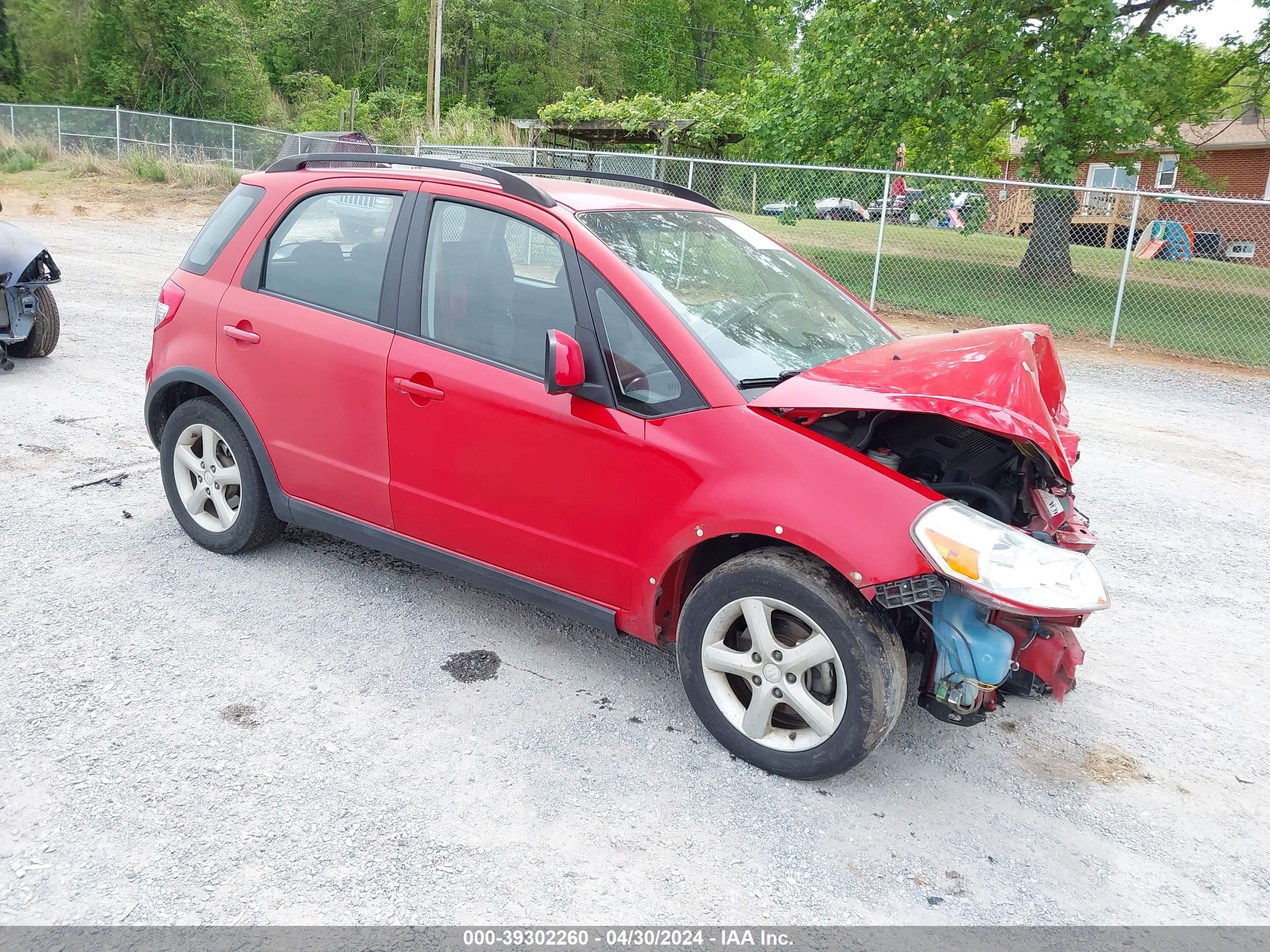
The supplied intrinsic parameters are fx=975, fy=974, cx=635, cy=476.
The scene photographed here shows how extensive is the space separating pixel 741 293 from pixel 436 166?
140 cm

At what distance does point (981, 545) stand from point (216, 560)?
11.7 feet

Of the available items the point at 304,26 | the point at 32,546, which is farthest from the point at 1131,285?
the point at 304,26

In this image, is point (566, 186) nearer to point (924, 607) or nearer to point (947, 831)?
point (924, 607)

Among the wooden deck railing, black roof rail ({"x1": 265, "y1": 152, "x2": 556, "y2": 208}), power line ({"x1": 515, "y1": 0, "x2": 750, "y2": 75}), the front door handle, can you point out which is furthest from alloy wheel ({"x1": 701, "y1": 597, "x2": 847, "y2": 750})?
power line ({"x1": 515, "y1": 0, "x2": 750, "y2": 75})

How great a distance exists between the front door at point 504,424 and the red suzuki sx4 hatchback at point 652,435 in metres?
0.01

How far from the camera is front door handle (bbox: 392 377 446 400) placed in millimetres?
3758

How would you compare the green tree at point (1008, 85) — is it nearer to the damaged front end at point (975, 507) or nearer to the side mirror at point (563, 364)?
the damaged front end at point (975, 507)

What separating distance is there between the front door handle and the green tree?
555 inches

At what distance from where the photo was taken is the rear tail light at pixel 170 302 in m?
4.61

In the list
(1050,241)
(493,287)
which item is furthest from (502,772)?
(1050,241)

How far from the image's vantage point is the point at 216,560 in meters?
4.70

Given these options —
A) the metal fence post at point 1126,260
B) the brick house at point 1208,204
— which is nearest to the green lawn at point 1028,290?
the metal fence post at point 1126,260

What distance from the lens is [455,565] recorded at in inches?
155

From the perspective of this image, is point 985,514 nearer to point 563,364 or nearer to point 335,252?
point 563,364
